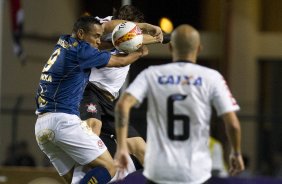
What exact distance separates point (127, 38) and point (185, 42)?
206 centimetres

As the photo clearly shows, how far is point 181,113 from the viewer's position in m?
7.43

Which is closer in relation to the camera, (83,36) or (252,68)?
(83,36)

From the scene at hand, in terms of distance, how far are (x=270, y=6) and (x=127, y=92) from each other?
11.6 m

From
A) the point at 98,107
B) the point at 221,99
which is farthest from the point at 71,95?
the point at 221,99

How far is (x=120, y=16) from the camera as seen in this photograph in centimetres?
1041

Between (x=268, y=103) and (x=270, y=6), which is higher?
(x=270, y=6)

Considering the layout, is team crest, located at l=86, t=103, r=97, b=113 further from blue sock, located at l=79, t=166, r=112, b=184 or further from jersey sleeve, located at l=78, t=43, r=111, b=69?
jersey sleeve, located at l=78, t=43, r=111, b=69

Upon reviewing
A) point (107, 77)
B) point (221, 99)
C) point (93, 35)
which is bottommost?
point (107, 77)

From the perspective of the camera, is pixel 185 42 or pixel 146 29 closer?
pixel 185 42

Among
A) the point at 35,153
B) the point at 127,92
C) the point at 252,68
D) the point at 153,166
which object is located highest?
the point at 127,92

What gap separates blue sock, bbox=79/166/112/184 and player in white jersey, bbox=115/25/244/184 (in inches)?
85.2

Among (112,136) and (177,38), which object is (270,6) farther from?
(177,38)

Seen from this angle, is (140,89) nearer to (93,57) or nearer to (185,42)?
(185,42)

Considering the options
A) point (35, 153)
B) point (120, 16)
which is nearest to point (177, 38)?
point (120, 16)
